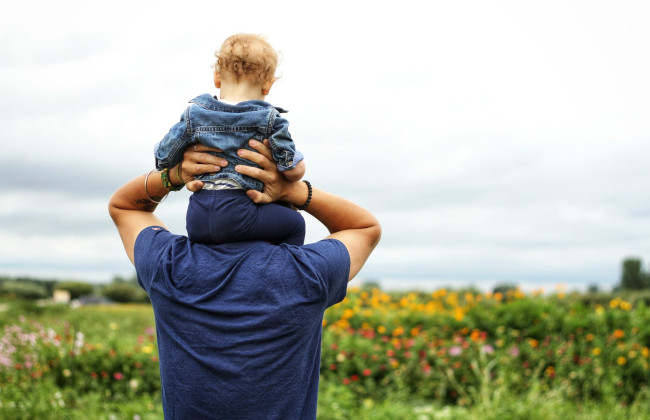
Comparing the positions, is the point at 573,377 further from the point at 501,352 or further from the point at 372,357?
the point at 372,357

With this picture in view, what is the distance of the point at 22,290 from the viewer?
45.3 feet

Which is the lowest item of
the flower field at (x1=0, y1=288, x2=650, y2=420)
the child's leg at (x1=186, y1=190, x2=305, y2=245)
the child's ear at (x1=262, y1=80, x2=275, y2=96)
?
the flower field at (x1=0, y1=288, x2=650, y2=420)

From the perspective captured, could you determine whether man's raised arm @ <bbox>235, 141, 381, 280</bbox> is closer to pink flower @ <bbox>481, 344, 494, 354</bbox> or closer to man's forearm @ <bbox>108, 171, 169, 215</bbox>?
man's forearm @ <bbox>108, 171, 169, 215</bbox>

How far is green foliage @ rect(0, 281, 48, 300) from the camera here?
43.7ft

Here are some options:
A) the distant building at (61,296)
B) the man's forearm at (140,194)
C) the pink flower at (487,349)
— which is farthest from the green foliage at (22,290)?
the man's forearm at (140,194)

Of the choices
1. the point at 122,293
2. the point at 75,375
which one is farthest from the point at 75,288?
the point at 75,375

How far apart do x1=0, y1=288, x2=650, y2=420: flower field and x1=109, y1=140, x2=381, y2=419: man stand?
A: 295 cm

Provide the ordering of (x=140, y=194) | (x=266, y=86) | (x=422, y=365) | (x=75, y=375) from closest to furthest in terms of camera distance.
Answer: (x=266, y=86) → (x=140, y=194) → (x=75, y=375) → (x=422, y=365)

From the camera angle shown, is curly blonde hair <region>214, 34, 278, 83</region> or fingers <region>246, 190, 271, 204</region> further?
curly blonde hair <region>214, 34, 278, 83</region>

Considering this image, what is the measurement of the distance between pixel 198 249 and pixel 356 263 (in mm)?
557

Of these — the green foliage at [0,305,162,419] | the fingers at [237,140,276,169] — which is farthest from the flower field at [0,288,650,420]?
the fingers at [237,140,276,169]

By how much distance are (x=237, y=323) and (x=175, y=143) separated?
2.12 ft

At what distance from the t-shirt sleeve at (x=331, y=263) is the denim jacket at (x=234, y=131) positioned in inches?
11.2

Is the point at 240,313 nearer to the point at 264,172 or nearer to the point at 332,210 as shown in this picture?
the point at 264,172
